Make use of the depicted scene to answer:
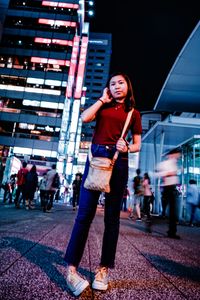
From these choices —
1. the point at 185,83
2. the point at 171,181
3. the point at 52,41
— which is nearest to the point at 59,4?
the point at 52,41

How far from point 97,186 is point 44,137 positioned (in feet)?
160

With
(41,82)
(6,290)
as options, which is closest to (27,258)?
(6,290)

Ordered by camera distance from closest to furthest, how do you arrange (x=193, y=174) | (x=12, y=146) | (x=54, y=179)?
(x=54, y=179) < (x=193, y=174) < (x=12, y=146)

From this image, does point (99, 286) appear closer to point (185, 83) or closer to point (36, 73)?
point (185, 83)

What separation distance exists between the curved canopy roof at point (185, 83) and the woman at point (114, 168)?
987 centimetres

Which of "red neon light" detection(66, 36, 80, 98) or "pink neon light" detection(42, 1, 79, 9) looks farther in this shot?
"pink neon light" detection(42, 1, 79, 9)

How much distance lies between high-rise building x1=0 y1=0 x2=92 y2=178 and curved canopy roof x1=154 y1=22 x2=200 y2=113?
97.0ft

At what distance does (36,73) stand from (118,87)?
5347cm

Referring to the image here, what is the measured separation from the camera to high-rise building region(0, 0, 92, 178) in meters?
47.7

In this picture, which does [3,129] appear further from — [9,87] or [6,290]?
[6,290]

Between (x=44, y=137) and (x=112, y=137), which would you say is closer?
(x=112, y=137)

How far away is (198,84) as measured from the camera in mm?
14906

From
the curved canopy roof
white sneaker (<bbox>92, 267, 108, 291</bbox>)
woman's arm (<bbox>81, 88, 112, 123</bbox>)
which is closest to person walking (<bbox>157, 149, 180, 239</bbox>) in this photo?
woman's arm (<bbox>81, 88, 112, 123</bbox>)

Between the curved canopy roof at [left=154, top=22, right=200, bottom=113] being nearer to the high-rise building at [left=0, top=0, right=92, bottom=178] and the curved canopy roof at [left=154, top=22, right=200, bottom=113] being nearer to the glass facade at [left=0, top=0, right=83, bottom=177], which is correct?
the high-rise building at [left=0, top=0, right=92, bottom=178]
